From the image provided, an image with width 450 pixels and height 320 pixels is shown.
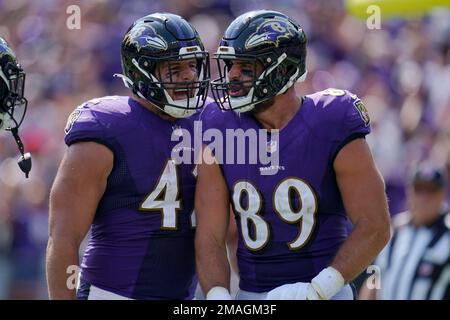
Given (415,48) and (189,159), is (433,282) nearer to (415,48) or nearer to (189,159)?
(189,159)

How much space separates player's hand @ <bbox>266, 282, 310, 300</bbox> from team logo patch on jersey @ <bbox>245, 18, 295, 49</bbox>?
1001 mm

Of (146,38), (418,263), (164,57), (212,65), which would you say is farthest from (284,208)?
(212,65)

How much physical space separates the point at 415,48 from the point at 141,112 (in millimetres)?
5055

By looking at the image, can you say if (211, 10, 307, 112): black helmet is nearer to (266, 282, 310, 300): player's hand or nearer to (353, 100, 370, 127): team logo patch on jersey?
(353, 100, 370, 127): team logo patch on jersey

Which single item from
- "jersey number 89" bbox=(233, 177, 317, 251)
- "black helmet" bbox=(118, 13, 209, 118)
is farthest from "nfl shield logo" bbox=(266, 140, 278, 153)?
"black helmet" bbox=(118, 13, 209, 118)

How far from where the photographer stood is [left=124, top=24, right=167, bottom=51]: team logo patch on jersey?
4.72 meters

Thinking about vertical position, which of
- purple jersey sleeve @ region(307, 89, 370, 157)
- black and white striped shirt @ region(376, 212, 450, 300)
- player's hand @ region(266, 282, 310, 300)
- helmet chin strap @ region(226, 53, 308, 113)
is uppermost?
helmet chin strap @ region(226, 53, 308, 113)

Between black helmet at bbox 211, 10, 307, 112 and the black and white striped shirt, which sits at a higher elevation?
black helmet at bbox 211, 10, 307, 112

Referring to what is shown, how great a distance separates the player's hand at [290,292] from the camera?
4.49m

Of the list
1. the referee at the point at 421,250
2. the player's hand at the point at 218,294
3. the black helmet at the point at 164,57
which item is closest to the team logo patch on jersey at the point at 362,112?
the black helmet at the point at 164,57

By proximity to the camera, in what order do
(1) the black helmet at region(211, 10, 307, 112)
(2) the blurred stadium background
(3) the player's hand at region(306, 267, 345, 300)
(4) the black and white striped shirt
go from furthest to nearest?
(2) the blurred stadium background < (4) the black and white striped shirt < (1) the black helmet at region(211, 10, 307, 112) < (3) the player's hand at region(306, 267, 345, 300)

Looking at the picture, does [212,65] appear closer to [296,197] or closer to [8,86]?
[8,86]

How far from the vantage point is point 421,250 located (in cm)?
662

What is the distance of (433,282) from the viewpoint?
257 inches
